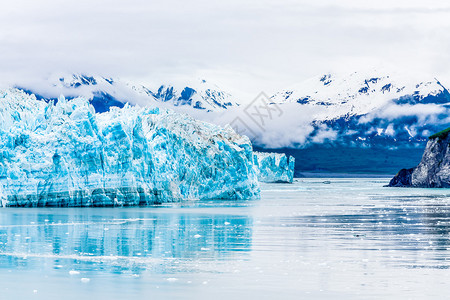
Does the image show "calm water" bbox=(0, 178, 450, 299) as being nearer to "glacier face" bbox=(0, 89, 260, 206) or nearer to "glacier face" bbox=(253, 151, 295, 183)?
"glacier face" bbox=(0, 89, 260, 206)

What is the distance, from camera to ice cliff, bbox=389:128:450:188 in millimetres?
111750

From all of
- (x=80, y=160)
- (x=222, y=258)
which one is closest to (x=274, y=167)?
(x=80, y=160)

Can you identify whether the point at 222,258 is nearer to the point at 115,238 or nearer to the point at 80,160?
the point at 115,238

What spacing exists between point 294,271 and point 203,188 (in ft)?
137

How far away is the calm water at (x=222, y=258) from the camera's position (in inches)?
672

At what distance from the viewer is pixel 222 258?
2228 centimetres

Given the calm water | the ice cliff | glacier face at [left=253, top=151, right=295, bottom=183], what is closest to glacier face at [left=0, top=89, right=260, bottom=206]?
the calm water

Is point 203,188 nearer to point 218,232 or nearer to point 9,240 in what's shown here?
point 218,232

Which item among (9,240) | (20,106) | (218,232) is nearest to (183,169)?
(20,106)

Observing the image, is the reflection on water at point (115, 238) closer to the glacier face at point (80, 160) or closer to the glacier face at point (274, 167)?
the glacier face at point (80, 160)

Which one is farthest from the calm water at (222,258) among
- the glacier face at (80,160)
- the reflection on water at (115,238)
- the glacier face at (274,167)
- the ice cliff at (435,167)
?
the glacier face at (274,167)

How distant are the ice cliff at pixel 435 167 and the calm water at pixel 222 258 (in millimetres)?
75970

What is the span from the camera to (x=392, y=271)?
19.5 meters

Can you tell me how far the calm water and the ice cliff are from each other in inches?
2991
